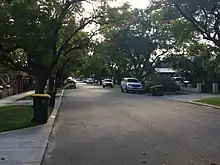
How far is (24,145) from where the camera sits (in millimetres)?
10922

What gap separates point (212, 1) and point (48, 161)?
18623mm

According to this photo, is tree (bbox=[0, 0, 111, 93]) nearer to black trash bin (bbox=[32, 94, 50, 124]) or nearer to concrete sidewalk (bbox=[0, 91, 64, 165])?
black trash bin (bbox=[32, 94, 50, 124])

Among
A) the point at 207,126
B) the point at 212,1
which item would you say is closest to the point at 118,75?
the point at 212,1

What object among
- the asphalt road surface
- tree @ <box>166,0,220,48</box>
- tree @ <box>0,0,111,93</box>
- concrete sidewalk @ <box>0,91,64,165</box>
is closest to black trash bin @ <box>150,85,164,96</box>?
tree @ <box>166,0,220,48</box>

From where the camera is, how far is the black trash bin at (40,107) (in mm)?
16203

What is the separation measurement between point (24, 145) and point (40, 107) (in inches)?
215

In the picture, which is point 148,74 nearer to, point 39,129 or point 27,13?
point 27,13

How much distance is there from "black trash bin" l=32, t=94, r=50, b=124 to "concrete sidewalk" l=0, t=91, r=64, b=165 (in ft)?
4.84

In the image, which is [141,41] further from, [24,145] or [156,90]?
[24,145]

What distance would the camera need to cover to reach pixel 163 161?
8.69 m

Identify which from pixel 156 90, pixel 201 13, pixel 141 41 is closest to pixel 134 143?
pixel 201 13

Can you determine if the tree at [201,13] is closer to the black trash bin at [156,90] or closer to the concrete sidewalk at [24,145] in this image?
the concrete sidewalk at [24,145]

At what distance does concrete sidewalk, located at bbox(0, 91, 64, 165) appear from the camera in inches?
354

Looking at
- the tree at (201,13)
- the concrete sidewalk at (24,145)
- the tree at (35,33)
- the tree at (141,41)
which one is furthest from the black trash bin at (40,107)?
the tree at (141,41)
